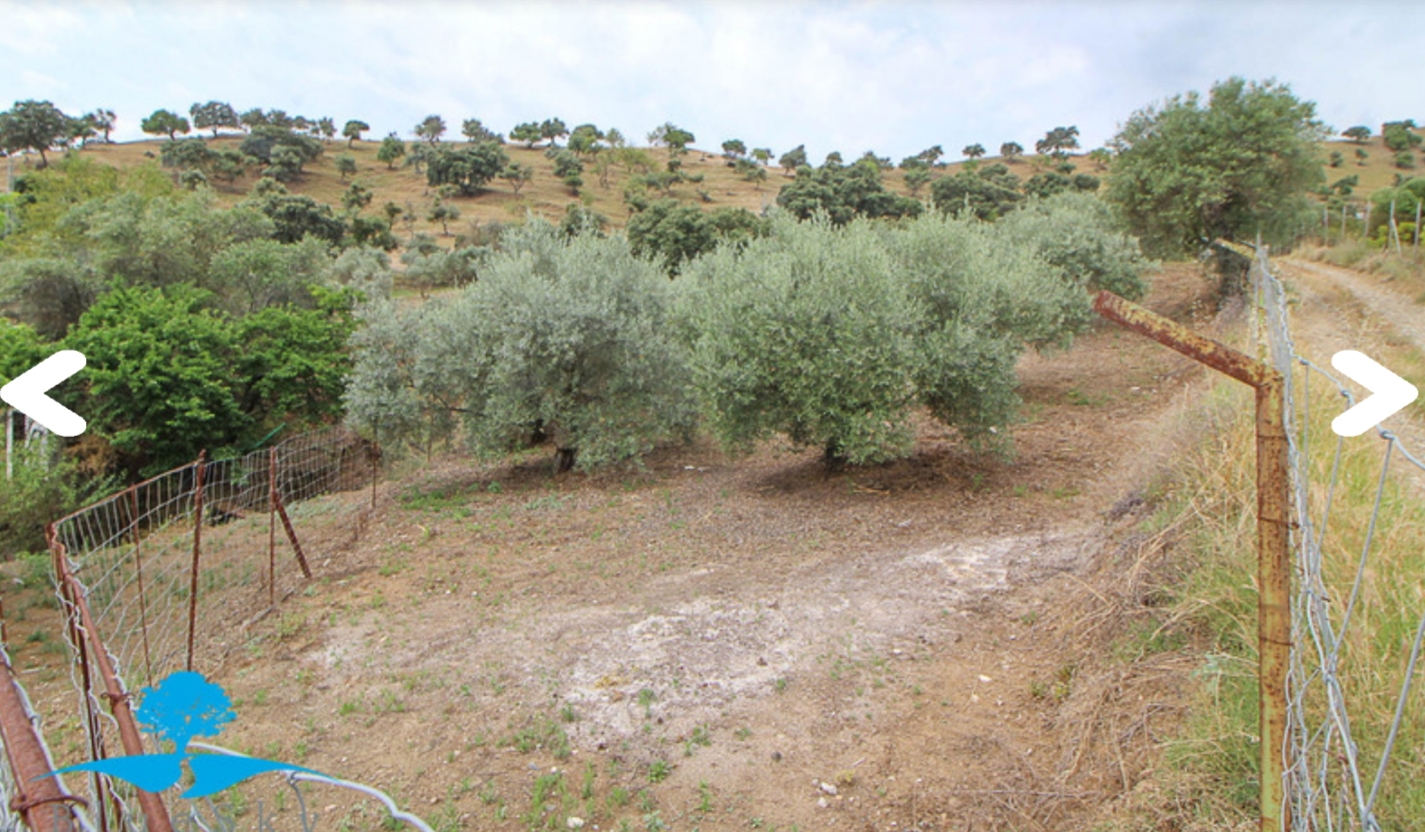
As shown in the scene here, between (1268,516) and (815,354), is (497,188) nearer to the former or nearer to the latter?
(815,354)

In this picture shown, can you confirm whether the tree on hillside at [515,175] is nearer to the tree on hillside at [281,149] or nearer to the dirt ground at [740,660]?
the tree on hillside at [281,149]

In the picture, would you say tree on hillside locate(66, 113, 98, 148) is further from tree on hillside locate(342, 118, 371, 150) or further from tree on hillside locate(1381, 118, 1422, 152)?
tree on hillside locate(1381, 118, 1422, 152)

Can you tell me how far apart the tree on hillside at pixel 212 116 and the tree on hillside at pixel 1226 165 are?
84.7m

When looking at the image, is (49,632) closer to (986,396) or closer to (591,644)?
(591,644)

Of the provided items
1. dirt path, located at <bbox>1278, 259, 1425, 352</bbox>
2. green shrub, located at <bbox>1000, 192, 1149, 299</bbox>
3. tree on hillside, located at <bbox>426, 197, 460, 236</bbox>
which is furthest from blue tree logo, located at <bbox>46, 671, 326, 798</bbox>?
tree on hillside, located at <bbox>426, 197, 460, 236</bbox>

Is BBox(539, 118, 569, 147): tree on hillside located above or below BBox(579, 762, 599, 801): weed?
above

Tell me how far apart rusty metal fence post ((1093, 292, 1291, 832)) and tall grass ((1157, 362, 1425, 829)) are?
1.01 feet

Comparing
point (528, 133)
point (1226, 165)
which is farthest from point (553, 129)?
point (1226, 165)

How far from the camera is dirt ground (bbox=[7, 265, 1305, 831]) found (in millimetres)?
4449

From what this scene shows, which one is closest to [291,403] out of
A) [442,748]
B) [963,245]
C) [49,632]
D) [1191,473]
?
[49,632]

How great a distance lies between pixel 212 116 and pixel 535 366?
86.6 m

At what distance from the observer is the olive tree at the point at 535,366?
12578mm

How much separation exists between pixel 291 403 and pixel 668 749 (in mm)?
15590

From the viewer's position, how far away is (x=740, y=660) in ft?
19.9
